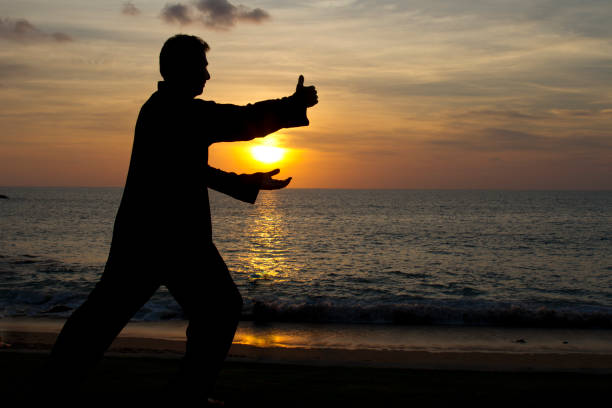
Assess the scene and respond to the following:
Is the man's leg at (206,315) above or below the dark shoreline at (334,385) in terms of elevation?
above

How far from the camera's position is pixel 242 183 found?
8.76 feet

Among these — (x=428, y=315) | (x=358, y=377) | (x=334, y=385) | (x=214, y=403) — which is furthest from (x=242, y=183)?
(x=428, y=315)

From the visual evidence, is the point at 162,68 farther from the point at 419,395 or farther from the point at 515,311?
the point at 515,311

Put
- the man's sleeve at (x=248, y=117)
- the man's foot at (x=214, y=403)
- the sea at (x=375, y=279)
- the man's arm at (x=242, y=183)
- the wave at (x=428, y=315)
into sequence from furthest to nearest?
the sea at (x=375, y=279)
the wave at (x=428, y=315)
the man's foot at (x=214, y=403)
the man's arm at (x=242, y=183)
the man's sleeve at (x=248, y=117)

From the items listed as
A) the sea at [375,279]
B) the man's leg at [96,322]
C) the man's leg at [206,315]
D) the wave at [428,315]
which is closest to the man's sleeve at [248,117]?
the man's leg at [206,315]

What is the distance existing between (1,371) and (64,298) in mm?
8037

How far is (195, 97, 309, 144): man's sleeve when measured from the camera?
99.7 inches

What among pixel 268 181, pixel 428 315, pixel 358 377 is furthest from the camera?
pixel 428 315

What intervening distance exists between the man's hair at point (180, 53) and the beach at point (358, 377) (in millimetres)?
2288

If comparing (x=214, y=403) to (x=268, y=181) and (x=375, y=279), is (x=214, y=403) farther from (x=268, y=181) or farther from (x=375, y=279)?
(x=375, y=279)

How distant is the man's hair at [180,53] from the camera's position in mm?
2576

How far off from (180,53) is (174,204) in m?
0.71

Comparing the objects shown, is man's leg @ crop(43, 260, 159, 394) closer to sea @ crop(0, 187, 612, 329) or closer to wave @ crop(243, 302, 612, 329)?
sea @ crop(0, 187, 612, 329)

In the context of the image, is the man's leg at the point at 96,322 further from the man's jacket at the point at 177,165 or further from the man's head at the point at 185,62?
the man's head at the point at 185,62
